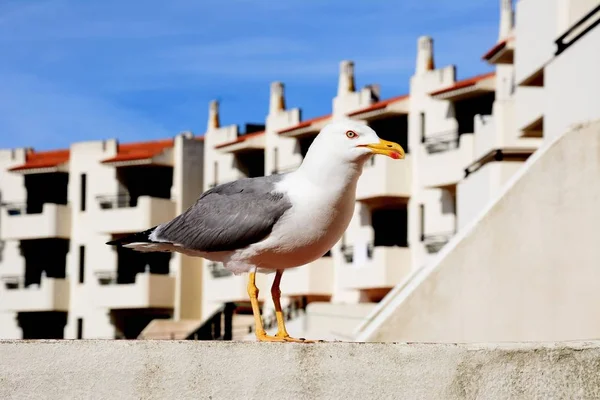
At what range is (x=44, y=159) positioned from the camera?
57.1 m

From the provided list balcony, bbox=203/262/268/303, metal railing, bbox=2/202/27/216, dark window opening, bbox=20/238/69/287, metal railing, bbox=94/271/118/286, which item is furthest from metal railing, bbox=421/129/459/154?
metal railing, bbox=2/202/27/216

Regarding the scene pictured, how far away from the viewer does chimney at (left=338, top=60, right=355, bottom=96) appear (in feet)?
150

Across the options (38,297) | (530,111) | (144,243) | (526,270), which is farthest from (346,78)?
(144,243)

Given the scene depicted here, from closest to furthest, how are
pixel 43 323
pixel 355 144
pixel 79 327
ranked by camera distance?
pixel 355 144
pixel 79 327
pixel 43 323

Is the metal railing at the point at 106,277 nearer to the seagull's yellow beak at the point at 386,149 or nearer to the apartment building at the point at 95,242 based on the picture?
the apartment building at the point at 95,242

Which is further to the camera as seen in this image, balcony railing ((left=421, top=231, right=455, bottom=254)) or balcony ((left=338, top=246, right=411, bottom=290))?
balcony ((left=338, top=246, right=411, bottom=290))

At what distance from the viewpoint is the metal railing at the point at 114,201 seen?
2110 inches

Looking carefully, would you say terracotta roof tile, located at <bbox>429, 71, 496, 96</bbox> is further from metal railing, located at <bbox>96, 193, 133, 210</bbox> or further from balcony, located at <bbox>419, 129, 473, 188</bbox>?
metal railing, located at <bbox>96, 193, 133, 210</bbox>

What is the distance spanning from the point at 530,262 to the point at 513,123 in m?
16.1

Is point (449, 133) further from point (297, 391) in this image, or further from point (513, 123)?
point (297, 391)

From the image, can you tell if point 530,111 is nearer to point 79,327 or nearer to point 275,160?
point 275,160

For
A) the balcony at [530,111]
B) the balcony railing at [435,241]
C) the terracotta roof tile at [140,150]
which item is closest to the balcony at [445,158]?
the balcony railing at [435,241]

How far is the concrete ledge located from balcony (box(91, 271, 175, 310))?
44.8 metres

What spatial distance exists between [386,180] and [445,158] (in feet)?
8.36
